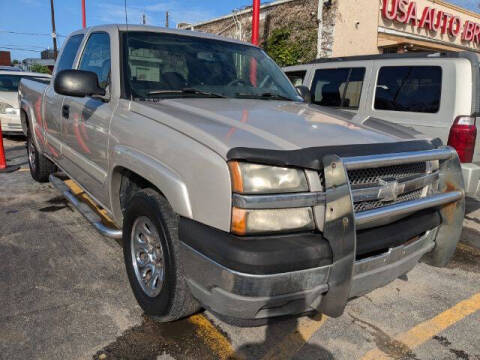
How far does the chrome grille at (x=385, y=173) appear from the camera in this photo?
206 cm

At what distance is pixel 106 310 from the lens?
2.69 m

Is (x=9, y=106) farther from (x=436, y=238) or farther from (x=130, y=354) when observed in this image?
(x=436, y=238)

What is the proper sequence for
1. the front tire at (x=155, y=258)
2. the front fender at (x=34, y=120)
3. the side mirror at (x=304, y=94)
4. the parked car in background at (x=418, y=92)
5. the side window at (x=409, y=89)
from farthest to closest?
1. the front fender at (x=34, y=120)
2. the side window at (x=409, y=89)
3. the parked car in background at (x=418, y=92)
4. the side mirror at (x=304, y=94)
5. the front tire at (x=155, y=258)

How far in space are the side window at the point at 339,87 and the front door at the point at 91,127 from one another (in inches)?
140

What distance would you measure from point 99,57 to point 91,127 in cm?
69

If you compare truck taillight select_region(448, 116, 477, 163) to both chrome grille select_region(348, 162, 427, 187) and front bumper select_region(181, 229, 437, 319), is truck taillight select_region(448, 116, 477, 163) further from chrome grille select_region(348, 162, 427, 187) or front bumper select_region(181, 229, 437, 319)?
front bumper select_region(181, 229, 437, 319)

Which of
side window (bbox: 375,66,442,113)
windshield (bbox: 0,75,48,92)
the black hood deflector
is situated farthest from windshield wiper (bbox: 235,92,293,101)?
windshield (bbox: 0,75,48,92)

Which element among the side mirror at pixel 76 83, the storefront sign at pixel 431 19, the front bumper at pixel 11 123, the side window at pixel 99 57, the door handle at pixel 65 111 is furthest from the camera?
the storefront sign at pixel 431 19

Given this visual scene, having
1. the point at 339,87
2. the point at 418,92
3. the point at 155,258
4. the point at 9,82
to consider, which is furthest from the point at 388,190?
the point at 9,82

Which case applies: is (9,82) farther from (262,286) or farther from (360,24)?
(360,24)

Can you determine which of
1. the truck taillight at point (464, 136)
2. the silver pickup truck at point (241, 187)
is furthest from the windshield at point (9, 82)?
the truck taillight at point (464, 136)

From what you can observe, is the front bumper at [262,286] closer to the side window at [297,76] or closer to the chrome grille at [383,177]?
the chrome grille at [383,177]

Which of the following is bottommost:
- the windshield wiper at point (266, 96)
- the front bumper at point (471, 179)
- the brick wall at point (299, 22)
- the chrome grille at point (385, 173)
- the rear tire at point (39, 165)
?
the rear tire at point (39, 165)

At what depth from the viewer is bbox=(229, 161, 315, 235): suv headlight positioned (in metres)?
1.83
